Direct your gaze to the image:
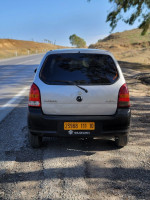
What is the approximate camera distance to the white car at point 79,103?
4.63 metres

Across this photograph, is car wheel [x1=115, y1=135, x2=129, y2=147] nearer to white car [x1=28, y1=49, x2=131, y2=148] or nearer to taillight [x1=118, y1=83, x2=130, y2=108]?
white car [x1=28, y1=49, x2=131, y2=148]

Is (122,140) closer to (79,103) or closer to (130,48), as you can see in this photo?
(79,103)

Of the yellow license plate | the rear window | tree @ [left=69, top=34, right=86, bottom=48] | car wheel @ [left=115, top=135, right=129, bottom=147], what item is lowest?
tree @ [left=69, top=34, right=86, bottom=48]

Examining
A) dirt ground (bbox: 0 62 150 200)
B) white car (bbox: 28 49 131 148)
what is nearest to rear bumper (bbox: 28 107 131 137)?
white car (bbox: 28 49 131 148)

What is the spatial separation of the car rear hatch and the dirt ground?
2.39 feet

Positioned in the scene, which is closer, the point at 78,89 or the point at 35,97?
the point at 78,89

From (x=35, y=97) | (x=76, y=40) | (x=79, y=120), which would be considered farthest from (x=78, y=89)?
(x=76, y=40)

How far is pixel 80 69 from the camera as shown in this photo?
15.7 feet

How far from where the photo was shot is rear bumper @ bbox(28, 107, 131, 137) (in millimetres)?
4641

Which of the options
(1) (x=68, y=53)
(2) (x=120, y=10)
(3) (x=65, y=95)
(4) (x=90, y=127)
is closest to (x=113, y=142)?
(4) (x=90, y=127)

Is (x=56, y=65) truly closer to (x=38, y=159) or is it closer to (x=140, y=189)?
(x=38, y=159)

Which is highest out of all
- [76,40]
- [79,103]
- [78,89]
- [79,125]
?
[78,89]

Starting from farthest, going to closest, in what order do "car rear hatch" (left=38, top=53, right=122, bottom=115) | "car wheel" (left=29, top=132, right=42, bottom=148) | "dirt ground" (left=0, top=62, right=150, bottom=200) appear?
"car wheel" (left=29, top=132, right=42, bottom=148), "car rear hatch" (left=38, top=53, right=122, bottom=115), "dirt ground" (left=0, top=62, right=150, bottom=200)

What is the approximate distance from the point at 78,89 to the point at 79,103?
22 centimetres
